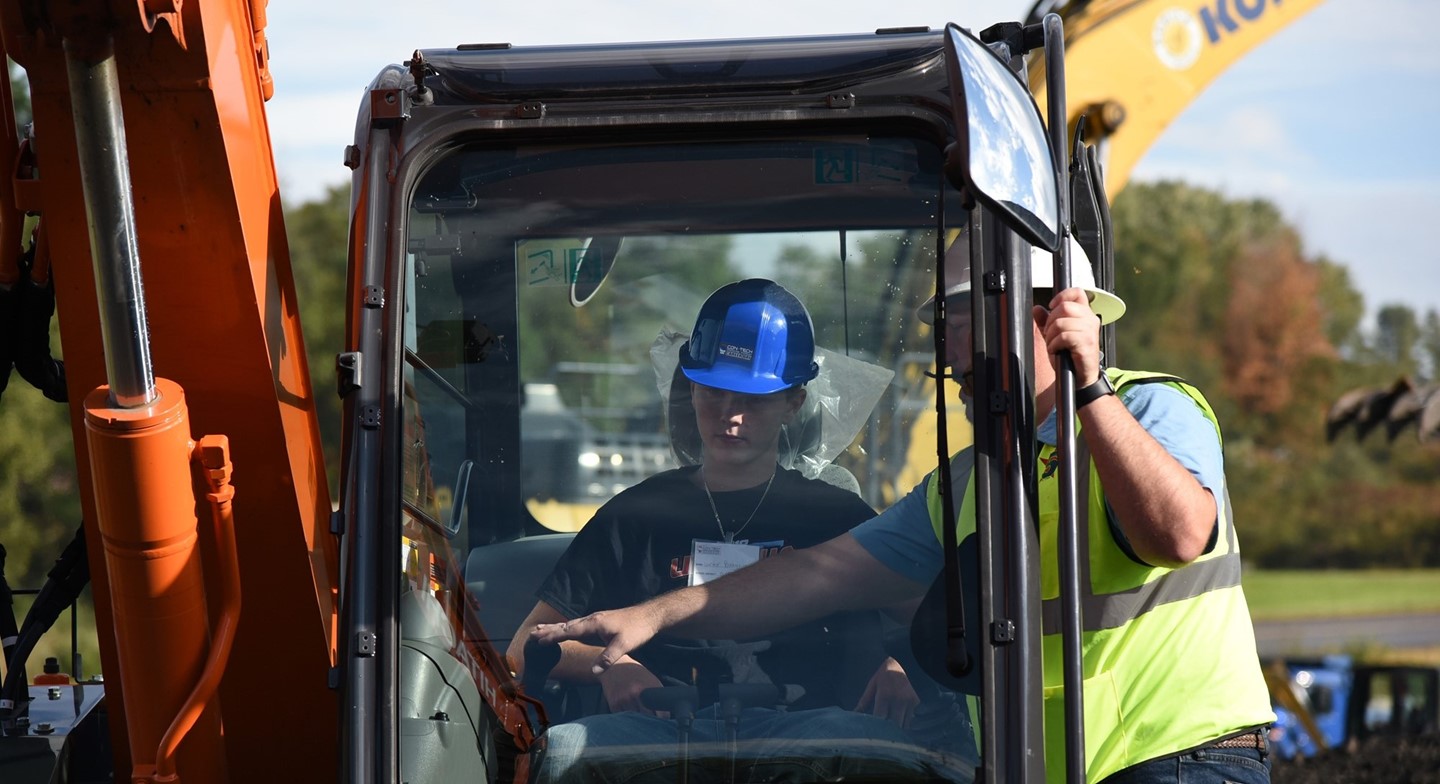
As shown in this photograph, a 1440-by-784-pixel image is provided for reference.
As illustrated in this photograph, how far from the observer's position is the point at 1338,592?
122ft

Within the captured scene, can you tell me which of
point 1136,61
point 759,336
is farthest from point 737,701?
point 1136,61

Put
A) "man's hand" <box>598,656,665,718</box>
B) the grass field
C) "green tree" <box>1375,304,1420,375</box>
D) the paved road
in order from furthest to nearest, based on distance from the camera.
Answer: "green tree" <box>1375,304,1420,375</box>, the grass field, the paved road, "man's hand" <box>598,656,665,718</box>

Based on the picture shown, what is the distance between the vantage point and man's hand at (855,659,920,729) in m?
2.52

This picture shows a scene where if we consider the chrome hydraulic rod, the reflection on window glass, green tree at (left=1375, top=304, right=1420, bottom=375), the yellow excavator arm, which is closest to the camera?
the chrome hydraulic rod

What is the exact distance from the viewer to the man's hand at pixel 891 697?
8.25ft

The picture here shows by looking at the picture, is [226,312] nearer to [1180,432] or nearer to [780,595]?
[780,595]

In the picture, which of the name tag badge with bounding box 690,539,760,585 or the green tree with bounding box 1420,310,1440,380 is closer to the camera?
the name tag badge with bounding box 690,539,760,585

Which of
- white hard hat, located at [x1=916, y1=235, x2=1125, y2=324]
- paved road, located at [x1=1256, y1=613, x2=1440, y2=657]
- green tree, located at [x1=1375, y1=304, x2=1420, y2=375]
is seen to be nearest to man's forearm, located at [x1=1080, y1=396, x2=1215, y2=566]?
white hard hat, located at [x1=916, y1=235, x2=1125, y2=324]

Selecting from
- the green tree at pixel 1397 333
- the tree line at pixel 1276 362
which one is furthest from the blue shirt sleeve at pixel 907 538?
the green tree at pixel 1397 333

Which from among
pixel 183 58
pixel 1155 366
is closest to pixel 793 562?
pixel 183 58

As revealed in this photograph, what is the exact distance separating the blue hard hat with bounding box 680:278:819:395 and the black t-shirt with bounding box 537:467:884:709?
173 mm

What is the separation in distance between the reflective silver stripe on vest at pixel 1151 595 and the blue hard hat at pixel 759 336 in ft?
2.08

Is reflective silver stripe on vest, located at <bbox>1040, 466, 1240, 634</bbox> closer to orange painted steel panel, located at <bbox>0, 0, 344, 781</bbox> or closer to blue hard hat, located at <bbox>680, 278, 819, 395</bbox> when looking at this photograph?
blue hard hat, located at <bbox>680, 278, 819, 395</bbox>

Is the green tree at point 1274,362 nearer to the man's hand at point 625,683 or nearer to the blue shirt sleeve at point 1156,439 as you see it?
the blue shirt sleeve at point 1156,439
